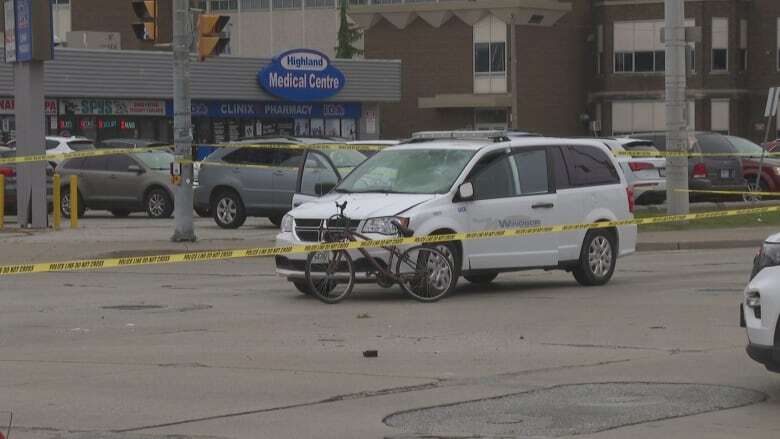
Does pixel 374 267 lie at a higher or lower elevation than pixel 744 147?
lower

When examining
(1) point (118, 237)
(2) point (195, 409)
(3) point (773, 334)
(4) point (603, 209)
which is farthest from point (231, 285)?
(3) point (773, 334)

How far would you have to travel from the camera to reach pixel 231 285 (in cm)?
1850

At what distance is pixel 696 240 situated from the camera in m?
25.0

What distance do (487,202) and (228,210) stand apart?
12.7 metres

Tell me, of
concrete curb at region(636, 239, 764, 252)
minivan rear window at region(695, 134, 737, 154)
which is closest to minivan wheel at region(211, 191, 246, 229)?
concrete curb at region(636, 239, 764, 252)

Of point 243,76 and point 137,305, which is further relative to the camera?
point 243,76

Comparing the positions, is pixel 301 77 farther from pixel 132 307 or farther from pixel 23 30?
pixel 132 307

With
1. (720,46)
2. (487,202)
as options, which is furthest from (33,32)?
(720,46)

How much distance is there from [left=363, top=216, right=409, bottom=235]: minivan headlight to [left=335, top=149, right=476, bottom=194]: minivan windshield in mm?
717

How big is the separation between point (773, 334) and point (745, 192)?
22.8m

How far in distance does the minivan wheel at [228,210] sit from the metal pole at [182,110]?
15.3ft

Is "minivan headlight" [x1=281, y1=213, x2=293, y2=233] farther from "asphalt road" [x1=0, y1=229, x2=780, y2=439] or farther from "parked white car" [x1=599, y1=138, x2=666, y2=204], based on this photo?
"parked white car" [x1=599, y1=138, x2=666, y2=204]

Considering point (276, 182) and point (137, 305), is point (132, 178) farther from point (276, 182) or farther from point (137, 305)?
point (137, 305)

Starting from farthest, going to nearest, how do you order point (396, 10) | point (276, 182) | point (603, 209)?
1. point (396, 10)
2. point (276, 182)
3. point (603, 209)
